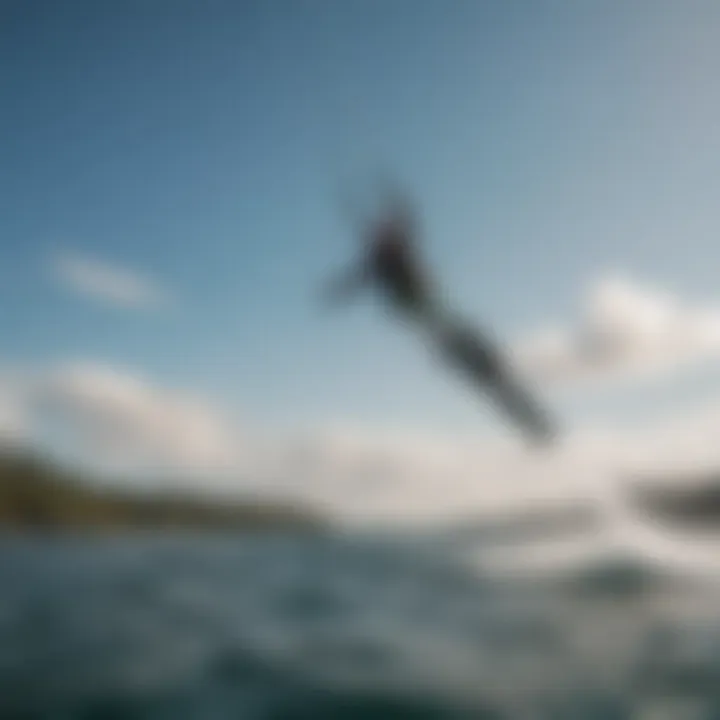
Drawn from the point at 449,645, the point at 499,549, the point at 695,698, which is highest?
the point at 499,549

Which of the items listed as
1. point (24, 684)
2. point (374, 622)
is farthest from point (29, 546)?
point (374, 622)

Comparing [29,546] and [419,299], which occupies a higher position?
[29,546]

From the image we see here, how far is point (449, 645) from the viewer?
9.27 metres

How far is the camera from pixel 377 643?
30.4 feet

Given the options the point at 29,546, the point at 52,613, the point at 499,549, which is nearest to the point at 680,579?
the point at 499,549

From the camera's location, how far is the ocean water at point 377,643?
26.6 feet

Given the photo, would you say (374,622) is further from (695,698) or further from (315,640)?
(695,698)

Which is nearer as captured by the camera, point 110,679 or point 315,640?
point 110,679

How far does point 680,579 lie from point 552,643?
2.46 metres

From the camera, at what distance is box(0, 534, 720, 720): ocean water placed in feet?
26.6

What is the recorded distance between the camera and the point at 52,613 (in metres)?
10.7

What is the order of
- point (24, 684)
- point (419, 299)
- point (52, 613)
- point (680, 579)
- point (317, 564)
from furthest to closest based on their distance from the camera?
point (317, 564)
point (52, 613)
point (680, 579)
point (24, 684)
point (419, 299)

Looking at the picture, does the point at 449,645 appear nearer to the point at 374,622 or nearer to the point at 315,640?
the point at 374,622

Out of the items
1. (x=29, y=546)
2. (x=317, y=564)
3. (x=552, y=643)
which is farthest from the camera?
(x=29, y=546)
